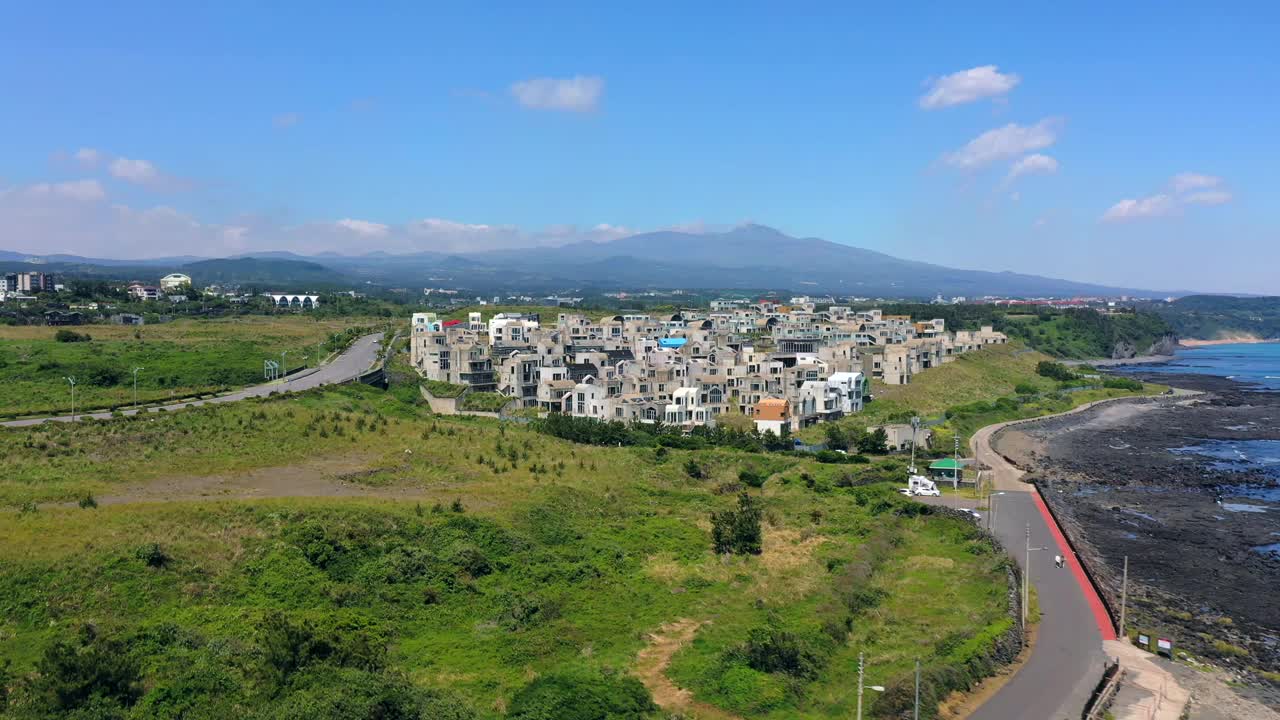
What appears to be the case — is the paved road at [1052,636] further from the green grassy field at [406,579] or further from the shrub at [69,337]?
the shrub at [69,337]

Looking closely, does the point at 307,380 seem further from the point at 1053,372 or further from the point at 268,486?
the point at 1053,372

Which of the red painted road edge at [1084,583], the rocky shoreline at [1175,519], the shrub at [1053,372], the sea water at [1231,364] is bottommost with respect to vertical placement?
the rocky shoreline at [1175,519]

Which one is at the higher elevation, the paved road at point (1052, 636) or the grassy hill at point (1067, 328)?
the grassy hill at point (1067, 328)

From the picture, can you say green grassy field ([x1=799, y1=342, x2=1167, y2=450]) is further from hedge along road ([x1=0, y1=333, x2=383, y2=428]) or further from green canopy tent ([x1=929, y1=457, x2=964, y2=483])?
hedge along road ([x1=0, y1=333, x2=383, y2=428])

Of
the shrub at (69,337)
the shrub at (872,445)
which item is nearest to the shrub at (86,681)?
the shrub at (872,445)

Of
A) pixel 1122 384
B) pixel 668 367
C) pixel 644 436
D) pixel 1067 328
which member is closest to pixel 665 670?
pixel 644 436

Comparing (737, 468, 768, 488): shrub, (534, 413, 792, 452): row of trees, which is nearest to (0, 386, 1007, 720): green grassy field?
(737, 468, 768, 488): shrub
